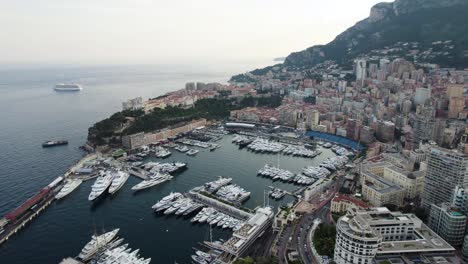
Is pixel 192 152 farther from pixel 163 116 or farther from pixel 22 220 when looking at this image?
pixel 22 220

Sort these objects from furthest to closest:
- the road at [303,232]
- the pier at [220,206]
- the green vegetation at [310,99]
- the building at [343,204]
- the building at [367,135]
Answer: the green vegetation at [310,99]
the building at [367,135]
the pier at [220,206]
the building at [343,204]
the road at [303,232]

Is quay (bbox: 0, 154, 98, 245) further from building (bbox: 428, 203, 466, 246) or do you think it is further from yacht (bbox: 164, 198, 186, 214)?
building (bbox: 428, 203, 466, 246)

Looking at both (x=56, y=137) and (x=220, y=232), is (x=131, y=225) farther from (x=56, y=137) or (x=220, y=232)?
(x=56, y=137)

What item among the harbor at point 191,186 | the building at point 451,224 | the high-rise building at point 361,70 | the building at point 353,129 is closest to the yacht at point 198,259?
the harbor at point 191,186

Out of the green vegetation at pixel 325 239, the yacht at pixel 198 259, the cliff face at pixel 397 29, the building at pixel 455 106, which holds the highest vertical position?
the cliff face at pixel 397 29

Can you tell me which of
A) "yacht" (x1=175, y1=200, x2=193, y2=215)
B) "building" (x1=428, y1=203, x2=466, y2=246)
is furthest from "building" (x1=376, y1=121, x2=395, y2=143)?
"yacht" (x1=175, y1=200, x2=193, y2=215)

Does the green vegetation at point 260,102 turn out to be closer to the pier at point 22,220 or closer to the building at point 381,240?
the pier at point 22,220
